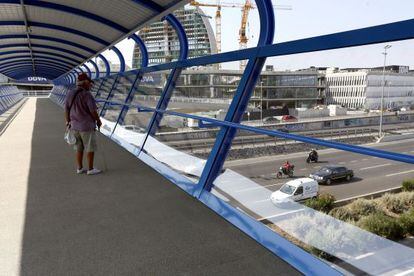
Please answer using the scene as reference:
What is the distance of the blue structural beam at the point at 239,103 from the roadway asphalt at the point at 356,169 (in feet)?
2.52

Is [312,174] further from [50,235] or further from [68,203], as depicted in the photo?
[68,203]

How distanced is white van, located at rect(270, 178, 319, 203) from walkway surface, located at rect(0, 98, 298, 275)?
0.44m

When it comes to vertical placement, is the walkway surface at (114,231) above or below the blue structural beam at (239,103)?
below

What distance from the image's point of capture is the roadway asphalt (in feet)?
6.30

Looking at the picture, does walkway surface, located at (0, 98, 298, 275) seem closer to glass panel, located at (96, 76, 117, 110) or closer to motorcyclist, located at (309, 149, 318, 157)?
motorcyclist, located at (309, 149, 318, 157)

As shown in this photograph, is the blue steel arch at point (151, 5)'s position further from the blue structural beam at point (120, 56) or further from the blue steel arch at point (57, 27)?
the blue structural beam at point (120, 56)

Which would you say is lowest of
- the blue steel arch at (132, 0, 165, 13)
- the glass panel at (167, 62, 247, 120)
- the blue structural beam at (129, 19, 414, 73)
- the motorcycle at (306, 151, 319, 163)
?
the motorcycle at (306, 151, 319, 163)

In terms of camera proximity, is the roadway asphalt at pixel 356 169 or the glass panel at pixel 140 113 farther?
the glass panel at pixel 140 113

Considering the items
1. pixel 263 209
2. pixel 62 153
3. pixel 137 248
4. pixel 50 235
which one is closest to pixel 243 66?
pixel 263 209

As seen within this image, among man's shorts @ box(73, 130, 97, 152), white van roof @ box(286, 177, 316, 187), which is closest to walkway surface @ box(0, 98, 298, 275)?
man's shorts @ box(73, 130, 97, 152)

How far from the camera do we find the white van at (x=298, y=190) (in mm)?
2492

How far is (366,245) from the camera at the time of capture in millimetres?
2135

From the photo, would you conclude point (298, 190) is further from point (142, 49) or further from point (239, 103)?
point (142, 49)

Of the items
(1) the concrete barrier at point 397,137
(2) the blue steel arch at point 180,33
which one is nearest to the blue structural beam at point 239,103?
(1) the concrete barrier at point 397,137
